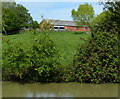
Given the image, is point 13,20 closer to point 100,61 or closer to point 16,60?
point 16,60

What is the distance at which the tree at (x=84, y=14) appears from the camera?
111 feet

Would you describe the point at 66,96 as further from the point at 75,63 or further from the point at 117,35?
the point at 117,35

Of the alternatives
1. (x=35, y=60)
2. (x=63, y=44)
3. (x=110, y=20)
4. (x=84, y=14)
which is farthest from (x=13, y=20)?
(x=35, y=60)

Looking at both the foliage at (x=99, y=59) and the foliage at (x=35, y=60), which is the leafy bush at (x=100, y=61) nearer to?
the foliage at (x=99, y=59)

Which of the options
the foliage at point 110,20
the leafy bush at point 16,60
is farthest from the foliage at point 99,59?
the leafy bush at point 16,60

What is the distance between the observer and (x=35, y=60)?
5879 millimetres

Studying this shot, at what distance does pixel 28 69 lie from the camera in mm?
6195

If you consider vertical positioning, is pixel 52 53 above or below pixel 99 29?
below

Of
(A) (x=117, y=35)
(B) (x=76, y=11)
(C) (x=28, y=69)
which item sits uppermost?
(B) (x=76, y=11)

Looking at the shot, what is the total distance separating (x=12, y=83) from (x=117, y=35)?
372cm

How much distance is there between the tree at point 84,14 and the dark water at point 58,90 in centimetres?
2907

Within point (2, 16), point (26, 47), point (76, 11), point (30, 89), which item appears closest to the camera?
point (30, 89)

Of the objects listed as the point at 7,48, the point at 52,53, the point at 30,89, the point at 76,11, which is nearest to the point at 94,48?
the point at 52,53

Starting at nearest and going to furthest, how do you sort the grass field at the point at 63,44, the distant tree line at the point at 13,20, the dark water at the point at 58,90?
→ the dark water at the point at 58,90, the grass field at the point at 63,44, the distant tree line at the point at 13,20
